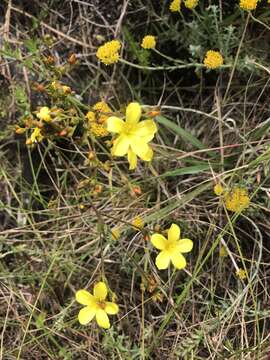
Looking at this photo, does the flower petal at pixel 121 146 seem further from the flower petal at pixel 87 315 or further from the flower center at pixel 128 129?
the flower petal at pixel 87 315

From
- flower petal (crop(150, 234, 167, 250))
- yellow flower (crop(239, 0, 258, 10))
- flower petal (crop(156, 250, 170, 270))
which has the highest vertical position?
yellow flower (crop(239, 0, 258, 10))

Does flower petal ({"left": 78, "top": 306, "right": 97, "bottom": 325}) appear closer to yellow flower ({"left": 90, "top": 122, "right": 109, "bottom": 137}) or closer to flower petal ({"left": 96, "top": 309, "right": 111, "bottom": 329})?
flower petal ({"left": 96, "top": 309, "right": 111, "bottom": 329})

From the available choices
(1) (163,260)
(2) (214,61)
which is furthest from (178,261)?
(2) (214,61)

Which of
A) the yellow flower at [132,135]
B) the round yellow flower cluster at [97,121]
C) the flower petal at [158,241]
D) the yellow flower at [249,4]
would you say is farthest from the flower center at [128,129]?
the yellow flower at [249,4]

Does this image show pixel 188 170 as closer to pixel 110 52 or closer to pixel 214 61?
pixel 214 61

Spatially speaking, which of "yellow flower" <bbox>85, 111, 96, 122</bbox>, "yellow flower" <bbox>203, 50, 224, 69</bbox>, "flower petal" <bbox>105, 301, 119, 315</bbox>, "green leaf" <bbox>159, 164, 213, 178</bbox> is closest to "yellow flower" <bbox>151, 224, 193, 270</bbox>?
"flower petal" <bbox>105, 301, 119, 315</bbox>

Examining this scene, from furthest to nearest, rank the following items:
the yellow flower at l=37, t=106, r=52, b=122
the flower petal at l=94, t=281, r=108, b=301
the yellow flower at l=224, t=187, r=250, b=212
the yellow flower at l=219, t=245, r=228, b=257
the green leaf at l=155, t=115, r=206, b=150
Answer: the green leaf at l=155, t=115, r=206, b=150
the yellow flower at l=219, t=245, r=228, b=257
the yellow flower at l=224, t=187, r=250, b=212
the flower petal at l=94, t=281, r=108, b=301
the yellow flower at l=37, t=106, r=52, b=122

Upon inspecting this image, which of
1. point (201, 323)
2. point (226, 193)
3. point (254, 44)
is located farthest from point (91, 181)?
point (254, 44)
